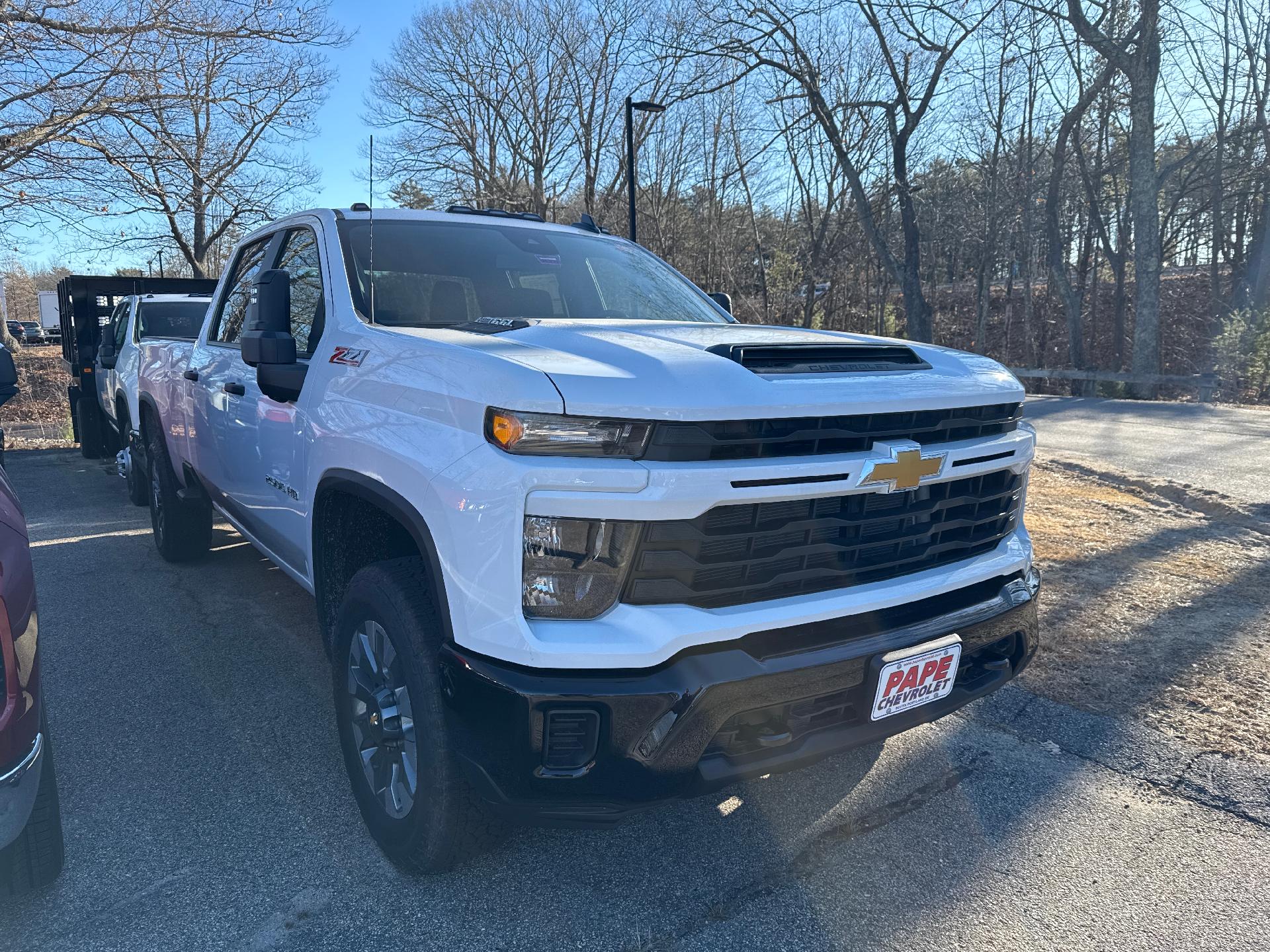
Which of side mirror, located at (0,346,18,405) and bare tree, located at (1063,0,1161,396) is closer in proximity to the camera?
side mirror, located at (0,346,18,405)

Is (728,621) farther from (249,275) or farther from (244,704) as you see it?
(249,275)

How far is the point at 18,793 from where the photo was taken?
207cm

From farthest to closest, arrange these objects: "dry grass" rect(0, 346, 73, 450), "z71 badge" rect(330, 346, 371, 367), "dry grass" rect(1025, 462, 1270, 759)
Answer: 1. "dry grass" rect(0, 346, 73, 450)
2. "dry grass" rect(1025, 462, 1270, 759)
3. "z71 badge" rect(330, 346, 371, 367)

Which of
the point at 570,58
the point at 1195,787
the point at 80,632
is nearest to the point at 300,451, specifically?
the point at 80,632

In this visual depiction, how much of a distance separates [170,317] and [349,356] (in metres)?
6.77

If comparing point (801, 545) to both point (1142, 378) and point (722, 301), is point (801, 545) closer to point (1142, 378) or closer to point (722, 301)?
point (722, 301)

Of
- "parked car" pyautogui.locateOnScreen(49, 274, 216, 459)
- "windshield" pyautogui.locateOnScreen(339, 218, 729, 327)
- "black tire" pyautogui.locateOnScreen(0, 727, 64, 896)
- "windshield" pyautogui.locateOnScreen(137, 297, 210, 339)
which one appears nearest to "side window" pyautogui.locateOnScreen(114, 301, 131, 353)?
"parked car" pyautogui.locateOnScreen(49, 274, 216, 459)

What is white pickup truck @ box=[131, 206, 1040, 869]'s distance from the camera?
1.98 metres

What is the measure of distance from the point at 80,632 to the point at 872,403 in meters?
4.34

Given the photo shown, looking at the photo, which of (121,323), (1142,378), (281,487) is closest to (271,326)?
(281,487)

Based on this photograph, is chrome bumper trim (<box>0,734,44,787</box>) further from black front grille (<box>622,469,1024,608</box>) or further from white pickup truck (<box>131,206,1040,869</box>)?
black front grille (<box>622,469,1024,608</box>)

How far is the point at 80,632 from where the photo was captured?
4.55 meters

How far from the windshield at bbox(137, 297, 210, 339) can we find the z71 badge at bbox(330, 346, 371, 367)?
239 inches

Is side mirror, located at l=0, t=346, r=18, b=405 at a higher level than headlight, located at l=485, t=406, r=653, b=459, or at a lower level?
higher
